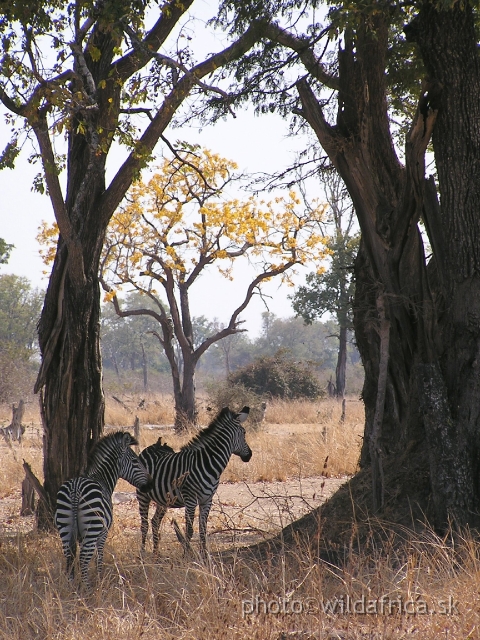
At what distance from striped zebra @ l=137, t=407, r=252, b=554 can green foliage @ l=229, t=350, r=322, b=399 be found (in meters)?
20.6

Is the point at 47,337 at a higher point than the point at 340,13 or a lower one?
lower

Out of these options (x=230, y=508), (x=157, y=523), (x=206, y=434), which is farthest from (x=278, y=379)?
(x=157, y=523)

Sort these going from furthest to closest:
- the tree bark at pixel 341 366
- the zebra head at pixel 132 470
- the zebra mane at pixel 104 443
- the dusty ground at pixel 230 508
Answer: the tree bark at pixel 341 366 → the dusty ground at pixel 230 508 → the zebra head at pixel 132 470 → the zebra mane at pixel 104 443

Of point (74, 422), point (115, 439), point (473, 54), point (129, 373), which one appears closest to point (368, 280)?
point (473, 54)

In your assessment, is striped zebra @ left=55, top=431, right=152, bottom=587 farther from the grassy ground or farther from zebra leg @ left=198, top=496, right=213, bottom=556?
zebra leg @ left=198, top=496, right=213, bottom=556

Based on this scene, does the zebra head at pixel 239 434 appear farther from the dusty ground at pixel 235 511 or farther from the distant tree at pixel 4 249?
the distant tree at pixel 4 249

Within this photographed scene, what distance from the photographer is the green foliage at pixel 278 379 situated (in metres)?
28.7

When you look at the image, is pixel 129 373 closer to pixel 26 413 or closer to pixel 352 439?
pixel 26 413

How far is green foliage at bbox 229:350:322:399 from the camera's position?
28719 mm

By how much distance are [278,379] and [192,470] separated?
22.2 meters

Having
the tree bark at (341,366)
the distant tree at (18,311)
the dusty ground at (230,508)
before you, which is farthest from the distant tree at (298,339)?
the dusty ground at (230,508)

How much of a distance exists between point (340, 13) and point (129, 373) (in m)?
60.5

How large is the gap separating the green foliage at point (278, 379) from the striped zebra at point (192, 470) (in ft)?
67.5

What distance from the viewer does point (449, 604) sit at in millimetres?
4340
